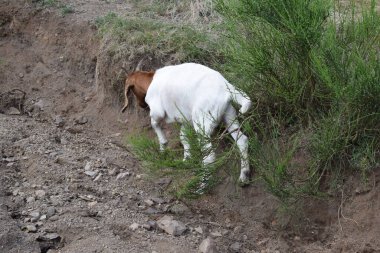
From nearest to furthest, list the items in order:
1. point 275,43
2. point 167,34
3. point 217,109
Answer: point 275,43 < point 217,109 < point 167,34

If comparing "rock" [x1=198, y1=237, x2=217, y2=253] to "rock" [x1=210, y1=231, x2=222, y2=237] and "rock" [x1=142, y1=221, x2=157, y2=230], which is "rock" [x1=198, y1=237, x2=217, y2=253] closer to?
"rock" [x1=210, y1=231, x2=222, y2=237]

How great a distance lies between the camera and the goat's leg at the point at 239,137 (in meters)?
5.83

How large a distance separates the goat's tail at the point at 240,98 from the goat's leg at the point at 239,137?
0.11 meters

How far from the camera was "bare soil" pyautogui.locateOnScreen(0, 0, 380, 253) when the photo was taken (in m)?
5.28

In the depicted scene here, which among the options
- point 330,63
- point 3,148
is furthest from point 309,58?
point 3,148

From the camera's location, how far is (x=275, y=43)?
5504 millimetres

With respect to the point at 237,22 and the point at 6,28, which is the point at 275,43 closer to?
the point at 237,22

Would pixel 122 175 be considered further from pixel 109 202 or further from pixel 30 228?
pixel 30 228

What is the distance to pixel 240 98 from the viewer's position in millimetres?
5840

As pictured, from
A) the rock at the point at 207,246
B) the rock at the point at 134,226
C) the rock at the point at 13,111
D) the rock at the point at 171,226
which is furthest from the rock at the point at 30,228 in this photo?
the rock at the point at 13,111

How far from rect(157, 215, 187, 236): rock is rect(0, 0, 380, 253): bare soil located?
0.06 meters

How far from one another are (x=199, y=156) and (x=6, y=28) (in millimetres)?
5155

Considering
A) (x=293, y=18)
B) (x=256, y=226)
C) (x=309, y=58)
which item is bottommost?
(x=256, y=226)

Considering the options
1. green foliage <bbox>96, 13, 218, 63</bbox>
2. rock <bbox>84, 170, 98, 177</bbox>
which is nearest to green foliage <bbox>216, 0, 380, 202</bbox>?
green foliage <bbox>96, 13, 218, 63</bbox>
